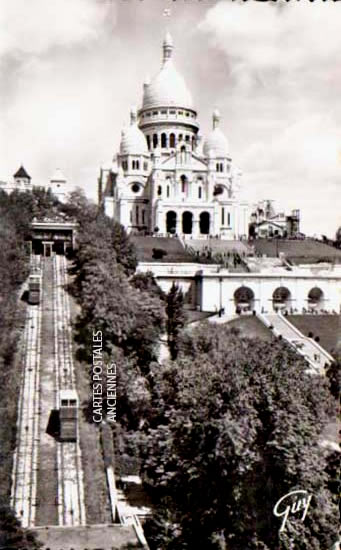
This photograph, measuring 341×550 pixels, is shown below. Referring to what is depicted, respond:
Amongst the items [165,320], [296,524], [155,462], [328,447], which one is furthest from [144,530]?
[165,320]

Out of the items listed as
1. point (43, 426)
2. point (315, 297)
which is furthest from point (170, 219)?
point (43, 426)

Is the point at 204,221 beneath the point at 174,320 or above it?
above

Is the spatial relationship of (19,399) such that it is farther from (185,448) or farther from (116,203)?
(116,203)

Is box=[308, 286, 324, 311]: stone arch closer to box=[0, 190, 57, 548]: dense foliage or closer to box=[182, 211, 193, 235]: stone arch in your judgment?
box=[0, 190, 57, 548]: dense foliage

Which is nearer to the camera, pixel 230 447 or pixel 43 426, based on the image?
pixel 230 447

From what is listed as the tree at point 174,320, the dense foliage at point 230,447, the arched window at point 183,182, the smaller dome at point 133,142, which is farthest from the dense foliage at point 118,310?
the smaller dome at point 133,142

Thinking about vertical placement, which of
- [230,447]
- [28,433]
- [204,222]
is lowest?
[28,433]

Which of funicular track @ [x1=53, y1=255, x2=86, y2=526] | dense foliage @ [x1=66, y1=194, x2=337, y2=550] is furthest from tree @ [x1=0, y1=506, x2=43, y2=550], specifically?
dense foliage @ [x1=66, y1=194, x2=337, y2=550]

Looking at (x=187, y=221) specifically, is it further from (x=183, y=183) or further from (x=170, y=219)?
(x=183, y=183)
